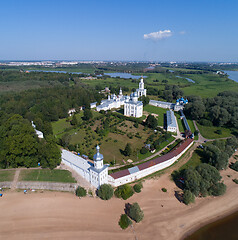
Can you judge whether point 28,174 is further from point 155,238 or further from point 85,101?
point 85,101

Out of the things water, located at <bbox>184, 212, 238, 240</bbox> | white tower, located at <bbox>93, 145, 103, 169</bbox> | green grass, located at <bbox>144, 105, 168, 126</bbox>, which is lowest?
water, located at <bbox>184, 212, 238, 240</bbox>

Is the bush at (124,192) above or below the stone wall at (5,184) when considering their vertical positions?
above

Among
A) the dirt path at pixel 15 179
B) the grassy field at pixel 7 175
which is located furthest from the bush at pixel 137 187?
the grassy field at pixel 7 175

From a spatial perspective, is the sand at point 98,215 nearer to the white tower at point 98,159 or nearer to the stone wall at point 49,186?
the stone wall at point 49,186

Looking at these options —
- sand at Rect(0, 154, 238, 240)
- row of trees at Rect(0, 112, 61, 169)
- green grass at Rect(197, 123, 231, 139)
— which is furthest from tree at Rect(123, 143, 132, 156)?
green grass at Rect(197, 123, 231, 139)

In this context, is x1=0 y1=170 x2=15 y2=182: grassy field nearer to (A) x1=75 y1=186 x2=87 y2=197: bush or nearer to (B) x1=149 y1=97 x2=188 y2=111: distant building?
(A) x1=75 y1=186 x2=87 y2=197: bush

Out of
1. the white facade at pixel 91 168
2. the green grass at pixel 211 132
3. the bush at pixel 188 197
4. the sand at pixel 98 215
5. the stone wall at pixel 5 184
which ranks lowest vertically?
the sand at pixel 98 215
